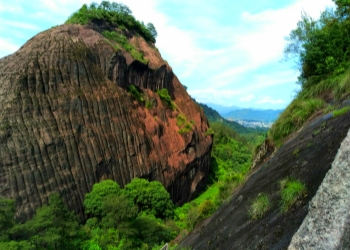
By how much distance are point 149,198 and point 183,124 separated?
11546 mm

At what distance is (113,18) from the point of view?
120ft

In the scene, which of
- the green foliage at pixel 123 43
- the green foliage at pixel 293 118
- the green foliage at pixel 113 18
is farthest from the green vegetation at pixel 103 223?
the green foliage at pixel 113 18

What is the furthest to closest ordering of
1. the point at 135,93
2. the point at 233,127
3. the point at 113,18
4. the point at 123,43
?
the point at 233,127 → the point at 113,18 → the point at 123,43 → the point at 135,93

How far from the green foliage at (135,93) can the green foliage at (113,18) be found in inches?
314

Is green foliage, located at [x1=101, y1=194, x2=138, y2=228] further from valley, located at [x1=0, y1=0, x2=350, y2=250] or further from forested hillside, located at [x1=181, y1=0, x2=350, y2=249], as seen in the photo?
Result: forested hillside, located at [x1=181, y1=0, x2=350, y2=249]

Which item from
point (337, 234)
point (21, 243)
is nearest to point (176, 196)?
point (21, 243)

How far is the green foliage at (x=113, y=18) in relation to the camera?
32981mm

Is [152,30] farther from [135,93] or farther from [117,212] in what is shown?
[117,212]

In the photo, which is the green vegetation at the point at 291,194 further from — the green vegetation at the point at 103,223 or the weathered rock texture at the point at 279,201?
the green vegetation at the point at 103,223

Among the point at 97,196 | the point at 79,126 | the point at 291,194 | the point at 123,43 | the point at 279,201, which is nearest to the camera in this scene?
the point at 291,194

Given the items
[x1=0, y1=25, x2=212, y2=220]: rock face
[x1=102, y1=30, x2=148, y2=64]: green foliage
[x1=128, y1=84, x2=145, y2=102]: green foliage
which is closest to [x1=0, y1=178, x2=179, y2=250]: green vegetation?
[x1=0, y1=25, x2=212, y2=220]: rock face

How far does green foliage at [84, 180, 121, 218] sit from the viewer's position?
834 inches

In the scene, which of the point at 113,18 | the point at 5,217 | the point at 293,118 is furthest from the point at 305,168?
the point at 113,18

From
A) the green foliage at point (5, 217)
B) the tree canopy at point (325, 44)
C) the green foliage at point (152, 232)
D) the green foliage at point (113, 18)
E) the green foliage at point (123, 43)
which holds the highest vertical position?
the green foliage at point (113, 18)
